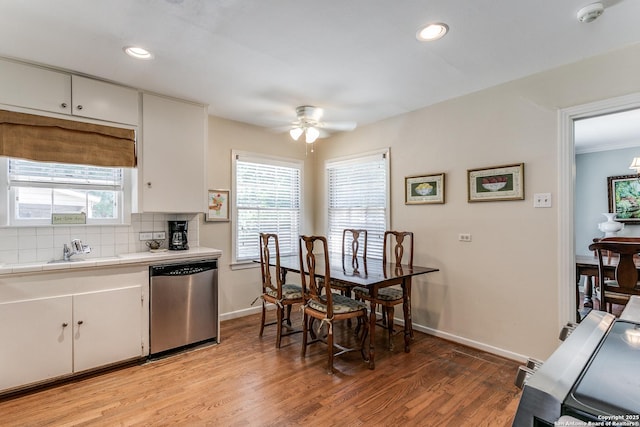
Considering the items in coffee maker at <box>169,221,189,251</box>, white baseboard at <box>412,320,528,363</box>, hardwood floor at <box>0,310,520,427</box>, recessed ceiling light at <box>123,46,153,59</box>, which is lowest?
hardwood floor at <box>0,310,520,427</box>

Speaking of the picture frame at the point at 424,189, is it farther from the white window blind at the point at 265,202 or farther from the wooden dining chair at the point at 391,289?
the white window blind at the point at 265,202

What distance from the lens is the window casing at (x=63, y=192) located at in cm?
268

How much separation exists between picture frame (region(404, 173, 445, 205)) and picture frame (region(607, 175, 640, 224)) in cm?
405

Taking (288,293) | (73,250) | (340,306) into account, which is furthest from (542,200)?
(73,250)

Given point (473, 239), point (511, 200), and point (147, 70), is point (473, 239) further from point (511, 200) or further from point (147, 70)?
point (147, 70)

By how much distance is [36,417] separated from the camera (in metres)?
2.09


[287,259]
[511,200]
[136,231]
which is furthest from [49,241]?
[511,200]

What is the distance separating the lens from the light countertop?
2352 mm

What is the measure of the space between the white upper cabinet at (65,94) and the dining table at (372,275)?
215 centimetres

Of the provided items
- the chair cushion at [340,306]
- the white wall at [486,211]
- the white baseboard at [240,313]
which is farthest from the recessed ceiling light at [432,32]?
the white baseboard at [240,313]

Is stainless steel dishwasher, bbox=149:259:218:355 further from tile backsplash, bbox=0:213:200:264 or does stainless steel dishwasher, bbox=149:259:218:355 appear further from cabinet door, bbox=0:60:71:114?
cabinet door, bbox=0:60:71:114

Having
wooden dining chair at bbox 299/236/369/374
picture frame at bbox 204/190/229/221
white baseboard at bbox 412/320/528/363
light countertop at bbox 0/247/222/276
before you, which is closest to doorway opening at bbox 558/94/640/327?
white baseboard at bbox 412/320/528/363

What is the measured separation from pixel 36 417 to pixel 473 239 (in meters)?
3.73

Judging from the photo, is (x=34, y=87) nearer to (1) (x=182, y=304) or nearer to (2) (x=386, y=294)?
(1) (x=182, y=304)
